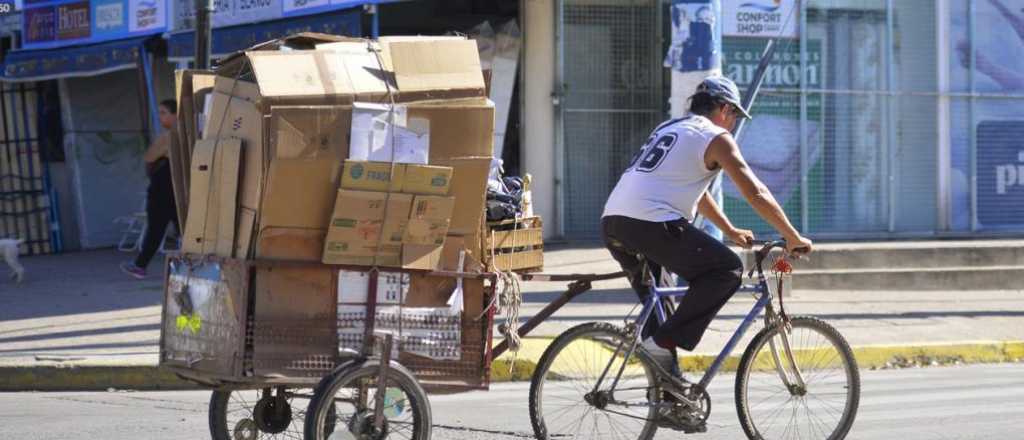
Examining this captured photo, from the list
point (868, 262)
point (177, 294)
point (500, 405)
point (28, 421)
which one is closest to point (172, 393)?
point (28, 421)

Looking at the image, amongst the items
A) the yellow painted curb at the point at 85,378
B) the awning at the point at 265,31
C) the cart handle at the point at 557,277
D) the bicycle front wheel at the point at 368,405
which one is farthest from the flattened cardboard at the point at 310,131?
the awning at the point at 265,31

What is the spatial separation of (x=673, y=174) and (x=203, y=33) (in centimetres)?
527

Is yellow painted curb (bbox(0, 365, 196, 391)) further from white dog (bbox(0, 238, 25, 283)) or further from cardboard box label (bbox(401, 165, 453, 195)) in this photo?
white dog (bbox(0, 238, 25, 283))

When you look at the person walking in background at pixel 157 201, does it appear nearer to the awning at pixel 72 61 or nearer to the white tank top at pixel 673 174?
the awning at pixel 72 61

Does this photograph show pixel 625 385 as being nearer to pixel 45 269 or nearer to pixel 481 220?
pixel 481 220

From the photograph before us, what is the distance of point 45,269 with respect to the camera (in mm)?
15133

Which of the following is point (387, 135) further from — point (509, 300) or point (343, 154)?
point (509, 300)

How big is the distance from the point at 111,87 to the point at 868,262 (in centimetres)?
1010

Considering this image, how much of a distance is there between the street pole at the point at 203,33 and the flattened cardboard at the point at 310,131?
502cm

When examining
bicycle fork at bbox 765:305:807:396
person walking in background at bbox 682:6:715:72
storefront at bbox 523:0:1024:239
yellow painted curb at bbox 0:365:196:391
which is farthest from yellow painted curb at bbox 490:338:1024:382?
storefront at bbox 523:0:1024:239

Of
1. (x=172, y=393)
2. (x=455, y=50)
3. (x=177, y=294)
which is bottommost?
(x=172, y=393)

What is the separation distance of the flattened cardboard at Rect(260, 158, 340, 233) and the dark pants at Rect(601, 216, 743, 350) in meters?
1.39

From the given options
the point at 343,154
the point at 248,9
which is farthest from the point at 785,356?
the point at 248,9

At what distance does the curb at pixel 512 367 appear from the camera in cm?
893
